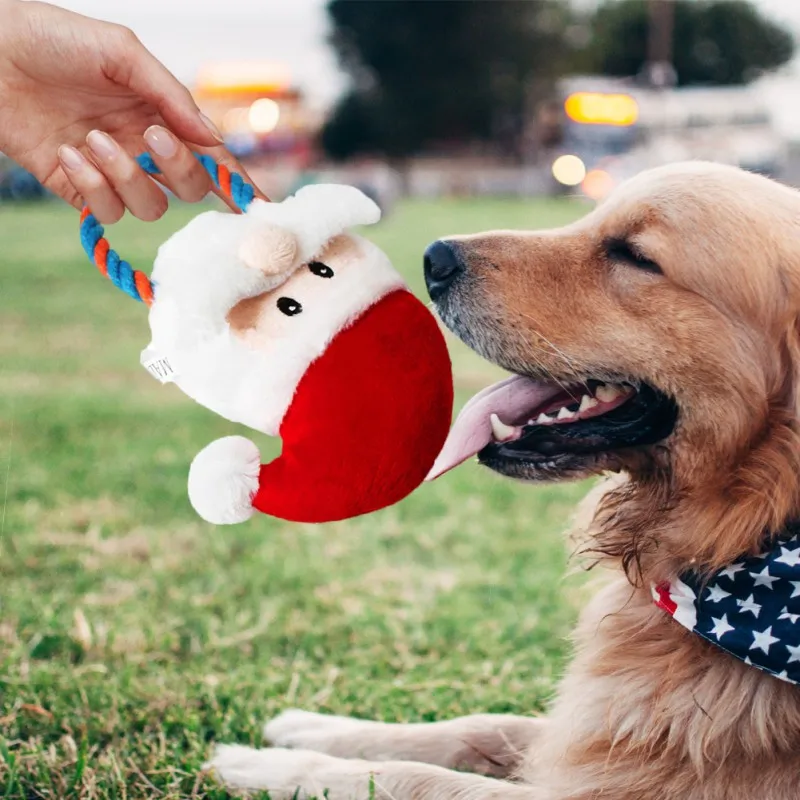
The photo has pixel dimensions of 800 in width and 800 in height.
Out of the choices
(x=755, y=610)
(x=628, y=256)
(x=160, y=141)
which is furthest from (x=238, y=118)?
(x=755, y=610)

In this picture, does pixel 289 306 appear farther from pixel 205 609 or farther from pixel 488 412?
pixel 205 609

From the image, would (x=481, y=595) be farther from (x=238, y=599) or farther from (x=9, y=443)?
(x=9, y=443)

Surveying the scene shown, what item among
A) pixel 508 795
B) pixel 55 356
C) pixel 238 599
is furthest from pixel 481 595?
pixel 55 356

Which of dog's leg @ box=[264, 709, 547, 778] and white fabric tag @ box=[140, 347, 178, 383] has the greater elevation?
white fabric tag @ box=[140, 347, 178, 383]

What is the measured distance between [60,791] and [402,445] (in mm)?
1157

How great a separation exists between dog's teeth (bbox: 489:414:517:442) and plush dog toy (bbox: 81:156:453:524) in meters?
0.48

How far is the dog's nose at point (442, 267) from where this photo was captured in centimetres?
256

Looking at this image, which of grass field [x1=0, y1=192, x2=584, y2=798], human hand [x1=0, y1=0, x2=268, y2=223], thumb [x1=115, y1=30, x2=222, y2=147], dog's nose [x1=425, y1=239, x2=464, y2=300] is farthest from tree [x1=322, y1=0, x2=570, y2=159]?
dog's nose [x1=425, y1=239, x2=464, y2=300]

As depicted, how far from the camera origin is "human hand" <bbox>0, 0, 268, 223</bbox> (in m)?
2.49

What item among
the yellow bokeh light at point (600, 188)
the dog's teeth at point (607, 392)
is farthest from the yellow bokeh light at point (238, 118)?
the dog's teeth at point (607, 392)

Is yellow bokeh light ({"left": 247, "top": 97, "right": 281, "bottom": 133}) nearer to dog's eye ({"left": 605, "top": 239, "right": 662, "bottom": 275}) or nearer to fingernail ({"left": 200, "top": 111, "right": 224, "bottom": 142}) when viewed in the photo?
fingernail ({"left": 200, "top": 111, "right": 224, "bottom": 142})

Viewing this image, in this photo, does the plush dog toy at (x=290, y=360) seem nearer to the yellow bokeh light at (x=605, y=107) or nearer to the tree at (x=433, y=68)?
the tree at (x=433, y=68)

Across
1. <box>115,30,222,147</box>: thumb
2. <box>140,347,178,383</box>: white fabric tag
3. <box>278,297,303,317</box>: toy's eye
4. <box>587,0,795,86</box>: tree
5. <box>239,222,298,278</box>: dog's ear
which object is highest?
<box>115,30,222,147</box>: thumb

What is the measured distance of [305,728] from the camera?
110 inches
